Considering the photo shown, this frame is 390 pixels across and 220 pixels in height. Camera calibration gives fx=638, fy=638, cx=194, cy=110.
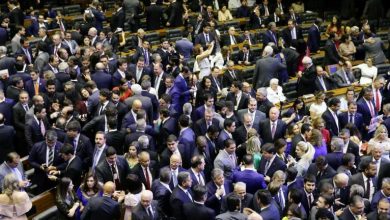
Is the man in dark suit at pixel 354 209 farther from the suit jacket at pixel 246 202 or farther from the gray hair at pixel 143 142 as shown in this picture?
the gray hair at pixel 143 142

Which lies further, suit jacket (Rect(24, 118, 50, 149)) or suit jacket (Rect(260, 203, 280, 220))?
suit jacket (Rect(24, 118, 50, 149))

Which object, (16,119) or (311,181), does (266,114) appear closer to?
(311,181)

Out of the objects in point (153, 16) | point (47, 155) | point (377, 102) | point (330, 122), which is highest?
point (153, 16)

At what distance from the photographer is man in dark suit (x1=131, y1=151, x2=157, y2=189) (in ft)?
26.6

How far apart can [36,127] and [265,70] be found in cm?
486

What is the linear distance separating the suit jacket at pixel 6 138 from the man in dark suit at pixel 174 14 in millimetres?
7959

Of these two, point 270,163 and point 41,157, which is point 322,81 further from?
point 41,157

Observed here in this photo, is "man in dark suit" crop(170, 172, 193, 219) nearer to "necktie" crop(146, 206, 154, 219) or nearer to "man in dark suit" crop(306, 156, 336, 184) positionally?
"necktie" crop(146, 206, 154, 219)

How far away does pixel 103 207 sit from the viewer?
7.12 metres

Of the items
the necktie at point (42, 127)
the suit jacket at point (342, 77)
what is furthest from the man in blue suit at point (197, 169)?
the suit jacket at point (342, 77)

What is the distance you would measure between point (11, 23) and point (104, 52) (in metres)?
4.29

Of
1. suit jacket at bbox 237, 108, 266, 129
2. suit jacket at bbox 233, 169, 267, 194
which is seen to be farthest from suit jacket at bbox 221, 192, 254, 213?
suit jacket at bbox 237, 108, 266, 129

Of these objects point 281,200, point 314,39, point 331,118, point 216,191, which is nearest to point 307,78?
point 331,118

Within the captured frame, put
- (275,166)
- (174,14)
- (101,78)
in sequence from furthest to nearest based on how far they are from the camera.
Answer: (174,14) → (101,78) → (275,166)
